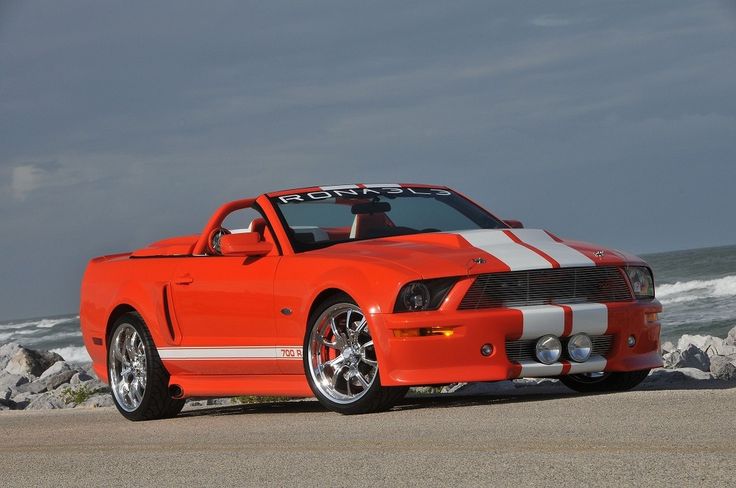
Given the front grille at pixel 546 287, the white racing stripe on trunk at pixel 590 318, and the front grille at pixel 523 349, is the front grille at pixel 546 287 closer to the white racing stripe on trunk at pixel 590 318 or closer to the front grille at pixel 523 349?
the white racing stripe on trunk at pixel 590 318

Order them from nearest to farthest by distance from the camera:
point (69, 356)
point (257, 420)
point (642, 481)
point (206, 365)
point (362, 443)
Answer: point (642, 481)
point (362, 443)
point (257, 420)
point (206, 365)
point (69, 356)

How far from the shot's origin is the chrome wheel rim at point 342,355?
755 cm

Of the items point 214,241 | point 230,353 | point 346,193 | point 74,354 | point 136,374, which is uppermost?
point 346,193

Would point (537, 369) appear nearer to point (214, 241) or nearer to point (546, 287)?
point (546, 287)

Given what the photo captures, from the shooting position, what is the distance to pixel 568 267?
24.6 ft

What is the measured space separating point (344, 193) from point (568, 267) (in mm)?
1968

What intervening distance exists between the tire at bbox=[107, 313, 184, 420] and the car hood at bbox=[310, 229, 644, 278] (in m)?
1.74

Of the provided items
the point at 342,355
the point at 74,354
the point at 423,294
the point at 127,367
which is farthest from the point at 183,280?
the point at 74,354

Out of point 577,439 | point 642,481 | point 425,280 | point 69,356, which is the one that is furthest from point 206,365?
point 69,356

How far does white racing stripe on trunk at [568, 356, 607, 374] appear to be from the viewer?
7445 mm

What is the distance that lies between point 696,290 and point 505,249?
27924mm

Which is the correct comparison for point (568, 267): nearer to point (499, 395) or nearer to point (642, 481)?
point (499, 395)

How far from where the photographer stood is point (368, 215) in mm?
8766

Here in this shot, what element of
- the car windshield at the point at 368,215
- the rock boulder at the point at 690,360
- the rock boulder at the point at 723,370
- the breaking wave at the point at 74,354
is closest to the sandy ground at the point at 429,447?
the car windshield at the point at 368,215
